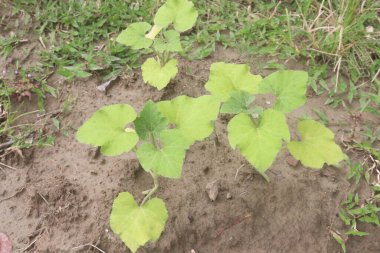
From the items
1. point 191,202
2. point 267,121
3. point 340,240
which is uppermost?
point 267,121

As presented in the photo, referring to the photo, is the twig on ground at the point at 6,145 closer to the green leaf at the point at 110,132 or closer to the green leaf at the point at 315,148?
the green leaf at the point at 110,132

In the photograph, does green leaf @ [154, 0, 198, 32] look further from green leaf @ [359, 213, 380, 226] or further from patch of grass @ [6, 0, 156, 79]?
green leaf @ [359, 213, 380, 226]

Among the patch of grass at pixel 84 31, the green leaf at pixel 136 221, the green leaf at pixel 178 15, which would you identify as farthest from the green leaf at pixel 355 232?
the patch of grass at pixel 84 31

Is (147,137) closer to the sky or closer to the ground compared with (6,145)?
closer to the sky

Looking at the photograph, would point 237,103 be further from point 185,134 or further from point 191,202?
point 191,202

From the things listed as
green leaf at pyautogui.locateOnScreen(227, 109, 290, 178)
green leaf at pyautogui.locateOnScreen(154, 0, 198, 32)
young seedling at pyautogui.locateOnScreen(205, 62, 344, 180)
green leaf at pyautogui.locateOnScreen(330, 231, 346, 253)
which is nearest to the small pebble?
young seedling at pyautogui.locateOnScreen(205, 62, 344, 180)

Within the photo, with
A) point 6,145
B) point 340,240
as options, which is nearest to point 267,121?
point 340,240
